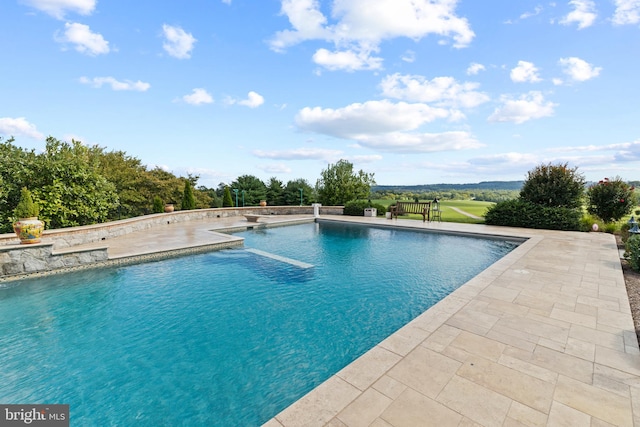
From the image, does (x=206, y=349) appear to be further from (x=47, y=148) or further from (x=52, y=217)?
(x=47, y=148)

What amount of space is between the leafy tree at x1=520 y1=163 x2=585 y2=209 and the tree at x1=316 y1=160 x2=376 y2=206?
1605cm

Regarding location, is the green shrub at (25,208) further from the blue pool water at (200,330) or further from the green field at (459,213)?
the green field at (459,213)

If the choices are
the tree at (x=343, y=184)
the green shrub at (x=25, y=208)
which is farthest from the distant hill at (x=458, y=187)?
the green shrub at (x=25, y=208)

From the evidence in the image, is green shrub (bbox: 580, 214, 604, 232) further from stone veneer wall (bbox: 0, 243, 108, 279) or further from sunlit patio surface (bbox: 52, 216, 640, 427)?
stone veneer wall (bbox: 0, 243, 108, 279)

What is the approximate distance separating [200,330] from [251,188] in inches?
1243

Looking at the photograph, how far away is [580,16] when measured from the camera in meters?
8.27

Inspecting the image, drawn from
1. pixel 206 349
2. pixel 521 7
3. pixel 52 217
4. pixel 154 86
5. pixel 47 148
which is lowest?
pixel 206 349

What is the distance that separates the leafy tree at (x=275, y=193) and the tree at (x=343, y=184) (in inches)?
260

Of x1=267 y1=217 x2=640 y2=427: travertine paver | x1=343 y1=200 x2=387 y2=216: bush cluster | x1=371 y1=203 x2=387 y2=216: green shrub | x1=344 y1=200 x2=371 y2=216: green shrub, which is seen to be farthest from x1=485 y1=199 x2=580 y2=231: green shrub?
x1=267 y1=217 x2=640 y2=427: travertine paver

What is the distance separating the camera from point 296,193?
33.4 metres

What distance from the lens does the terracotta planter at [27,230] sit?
5840mm

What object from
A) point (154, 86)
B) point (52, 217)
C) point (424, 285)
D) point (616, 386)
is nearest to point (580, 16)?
point (424, 285)

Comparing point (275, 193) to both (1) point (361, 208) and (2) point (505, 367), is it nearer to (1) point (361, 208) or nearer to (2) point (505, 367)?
(1) point (361, 208)

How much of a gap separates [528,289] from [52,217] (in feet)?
44.3
